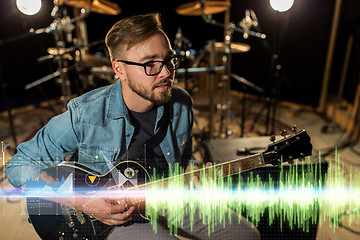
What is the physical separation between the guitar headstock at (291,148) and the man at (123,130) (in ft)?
1.40

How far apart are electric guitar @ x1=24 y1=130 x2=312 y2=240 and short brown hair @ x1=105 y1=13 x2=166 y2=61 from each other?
60 cm

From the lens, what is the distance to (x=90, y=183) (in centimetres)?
135

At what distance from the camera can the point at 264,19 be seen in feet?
16.0

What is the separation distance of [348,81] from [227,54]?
244cm

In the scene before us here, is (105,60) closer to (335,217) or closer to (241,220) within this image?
(241,220)

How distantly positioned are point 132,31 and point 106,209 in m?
0.87

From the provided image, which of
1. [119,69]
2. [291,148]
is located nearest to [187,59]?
[119,69]

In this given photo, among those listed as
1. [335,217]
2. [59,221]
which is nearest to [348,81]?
[335,217]

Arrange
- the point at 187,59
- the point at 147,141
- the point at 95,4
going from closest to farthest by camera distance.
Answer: the point at 147,141, the point at 187,59, the point at 95,4

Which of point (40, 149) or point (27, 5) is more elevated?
point (27, 5)

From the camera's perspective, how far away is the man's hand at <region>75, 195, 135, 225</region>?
1.29 m

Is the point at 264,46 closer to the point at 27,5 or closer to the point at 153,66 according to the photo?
the point at 27,5

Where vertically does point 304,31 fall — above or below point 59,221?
above

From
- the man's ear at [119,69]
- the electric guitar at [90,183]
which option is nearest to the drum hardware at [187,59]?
the man's ear at [119,69]
